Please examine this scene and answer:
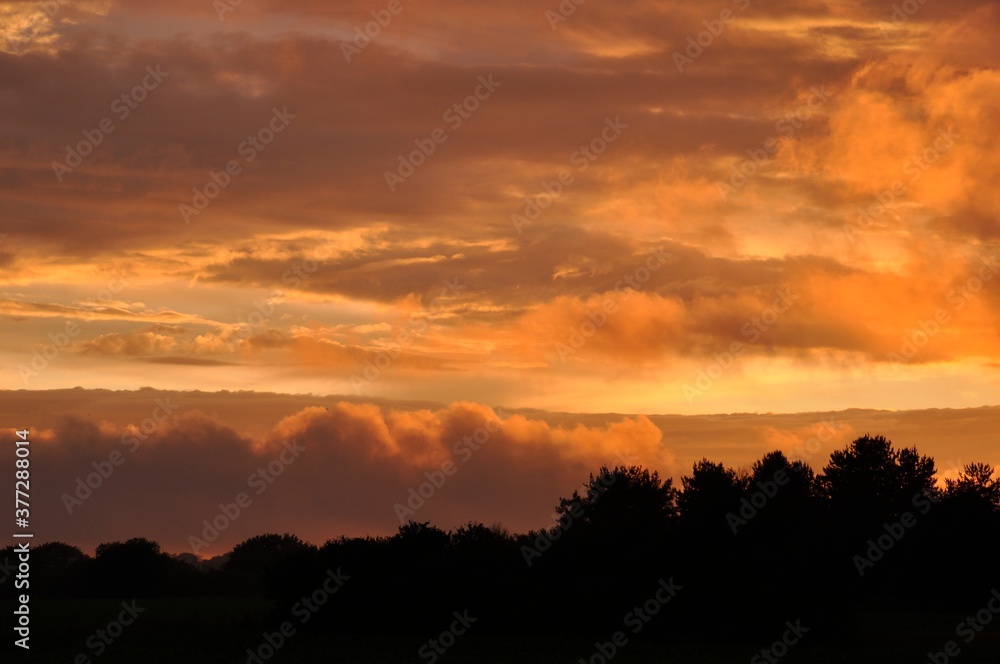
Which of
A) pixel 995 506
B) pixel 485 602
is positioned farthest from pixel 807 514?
pixel 995 506

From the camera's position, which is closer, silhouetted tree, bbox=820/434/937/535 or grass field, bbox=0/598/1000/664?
grass field, bbox=0/598/1000/664

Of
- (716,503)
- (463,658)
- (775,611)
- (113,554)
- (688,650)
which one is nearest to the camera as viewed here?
(463,658)

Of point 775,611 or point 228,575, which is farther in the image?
point 228,575

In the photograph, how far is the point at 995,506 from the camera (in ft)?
308

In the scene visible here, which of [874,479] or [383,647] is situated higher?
[874,479]

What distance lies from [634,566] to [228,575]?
2596 inches

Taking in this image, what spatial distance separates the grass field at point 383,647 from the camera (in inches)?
1727

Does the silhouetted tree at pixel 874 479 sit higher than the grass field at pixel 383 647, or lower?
higher

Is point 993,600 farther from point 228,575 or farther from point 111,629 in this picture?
point 228,575

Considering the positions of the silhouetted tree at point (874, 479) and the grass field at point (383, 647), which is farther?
the silhouetted tree at point (874, 479)

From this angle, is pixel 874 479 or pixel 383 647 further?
pixel 874 479

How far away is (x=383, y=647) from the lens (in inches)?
1868

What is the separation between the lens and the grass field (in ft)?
144

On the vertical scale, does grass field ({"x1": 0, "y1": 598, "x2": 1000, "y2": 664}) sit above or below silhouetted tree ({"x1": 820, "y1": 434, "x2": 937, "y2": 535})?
below
